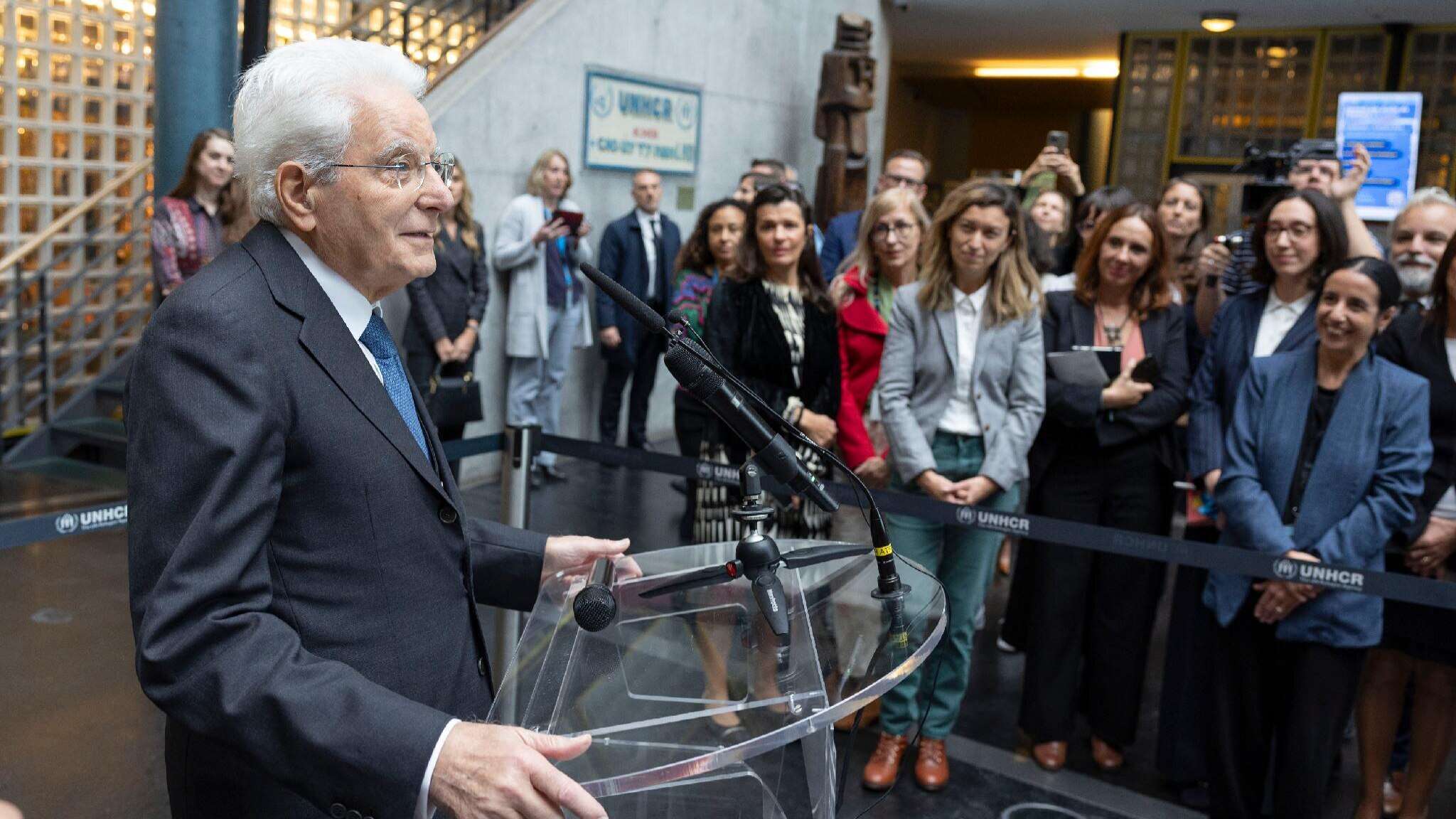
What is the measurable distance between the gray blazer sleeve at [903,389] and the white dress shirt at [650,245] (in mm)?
3689

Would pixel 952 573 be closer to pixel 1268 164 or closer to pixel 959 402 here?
pixel 959 402

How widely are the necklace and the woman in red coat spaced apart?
0.68 meters

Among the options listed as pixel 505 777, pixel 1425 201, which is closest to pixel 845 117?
pixel 1425 201

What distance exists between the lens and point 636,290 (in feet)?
22.9

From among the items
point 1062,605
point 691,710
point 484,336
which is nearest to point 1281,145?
point 484,336

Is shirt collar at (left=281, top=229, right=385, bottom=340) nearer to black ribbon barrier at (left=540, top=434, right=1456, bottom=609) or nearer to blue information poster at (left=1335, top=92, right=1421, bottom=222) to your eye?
black ribbon barrier at (left=540, top=434, right=1456, bottom=609)

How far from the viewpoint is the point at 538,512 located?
582cm

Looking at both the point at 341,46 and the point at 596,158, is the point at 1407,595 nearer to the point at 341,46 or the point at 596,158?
the point at 341,46

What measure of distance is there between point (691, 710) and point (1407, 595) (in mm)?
2191

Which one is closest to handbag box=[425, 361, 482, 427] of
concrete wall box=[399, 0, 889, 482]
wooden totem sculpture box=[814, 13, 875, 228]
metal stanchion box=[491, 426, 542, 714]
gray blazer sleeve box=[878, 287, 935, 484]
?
concrete wall box=[399, 0, 889, 482]

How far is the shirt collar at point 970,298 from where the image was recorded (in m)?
3.50

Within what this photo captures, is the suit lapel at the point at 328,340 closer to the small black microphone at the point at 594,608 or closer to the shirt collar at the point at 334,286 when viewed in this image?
the shirt collar at the point at 334,286

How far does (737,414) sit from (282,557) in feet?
1.85

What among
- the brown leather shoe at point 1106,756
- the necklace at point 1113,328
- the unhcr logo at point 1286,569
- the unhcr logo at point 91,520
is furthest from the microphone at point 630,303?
the brown leather shoe at point 1106,756
